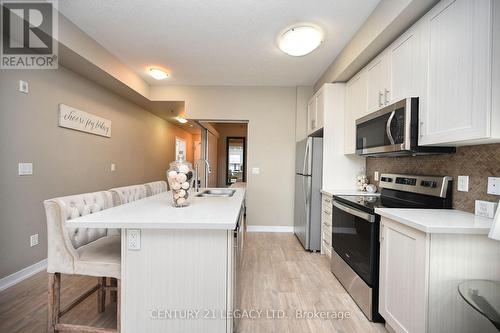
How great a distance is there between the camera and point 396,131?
185 centimetres

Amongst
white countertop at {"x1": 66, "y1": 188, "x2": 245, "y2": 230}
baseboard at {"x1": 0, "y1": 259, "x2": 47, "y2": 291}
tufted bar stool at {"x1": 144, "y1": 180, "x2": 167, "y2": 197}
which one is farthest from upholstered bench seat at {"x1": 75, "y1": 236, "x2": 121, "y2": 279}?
baseboard at {"x1": 0, "y1": 259, "x2": 47, "y2": 291}

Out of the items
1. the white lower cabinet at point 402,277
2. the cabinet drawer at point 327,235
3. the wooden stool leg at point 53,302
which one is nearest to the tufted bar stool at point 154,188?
the wooden stool leg at point 53,302

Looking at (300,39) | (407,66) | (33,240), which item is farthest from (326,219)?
(33,240)

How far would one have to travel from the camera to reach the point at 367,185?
9.17 ft

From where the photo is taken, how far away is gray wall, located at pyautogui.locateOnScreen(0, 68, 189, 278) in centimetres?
216

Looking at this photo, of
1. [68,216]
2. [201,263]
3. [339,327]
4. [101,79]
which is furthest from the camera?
[101,79]

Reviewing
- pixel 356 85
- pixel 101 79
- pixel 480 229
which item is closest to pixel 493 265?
pixel 480 229

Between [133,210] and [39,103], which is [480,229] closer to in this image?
[133,210]

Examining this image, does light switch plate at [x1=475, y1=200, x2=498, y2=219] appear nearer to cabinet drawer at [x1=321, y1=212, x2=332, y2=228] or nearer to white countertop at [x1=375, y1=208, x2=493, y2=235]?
white countertop at [x1=375, y1=208, x2=493, y2=235]

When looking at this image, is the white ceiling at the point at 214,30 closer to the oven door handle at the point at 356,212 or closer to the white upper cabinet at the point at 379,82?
the white upper cabinet at the point at 379,82

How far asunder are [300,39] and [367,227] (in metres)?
1.86

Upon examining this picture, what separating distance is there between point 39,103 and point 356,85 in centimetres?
354

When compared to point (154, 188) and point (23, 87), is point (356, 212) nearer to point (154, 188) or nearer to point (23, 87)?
point (154, 188)

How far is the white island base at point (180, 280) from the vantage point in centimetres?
133
